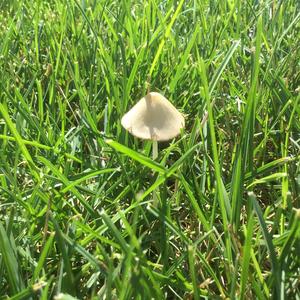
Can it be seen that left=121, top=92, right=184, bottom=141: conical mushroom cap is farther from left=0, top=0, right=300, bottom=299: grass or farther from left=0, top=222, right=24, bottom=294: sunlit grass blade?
left=0, top=222, right=24, bottom=294: sunlit grass blade

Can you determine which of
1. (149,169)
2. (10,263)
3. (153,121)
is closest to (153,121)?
(153,121)

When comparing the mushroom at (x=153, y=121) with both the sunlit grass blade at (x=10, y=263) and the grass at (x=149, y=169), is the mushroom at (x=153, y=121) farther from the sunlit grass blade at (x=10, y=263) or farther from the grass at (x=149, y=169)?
the sunlit grass blade at (x=10, y=263)

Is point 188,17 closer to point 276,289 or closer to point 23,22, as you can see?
point 23,22

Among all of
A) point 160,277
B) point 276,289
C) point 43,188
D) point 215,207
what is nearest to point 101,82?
point 43,188

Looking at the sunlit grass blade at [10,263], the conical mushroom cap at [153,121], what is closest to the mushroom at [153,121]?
the conical mushroom cap at [153,121]

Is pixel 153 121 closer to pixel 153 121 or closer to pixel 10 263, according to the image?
pixel 153 121

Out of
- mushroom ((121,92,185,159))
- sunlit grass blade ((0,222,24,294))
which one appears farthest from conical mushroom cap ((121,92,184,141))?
sunlit grass blade ((0,222,24,294))
